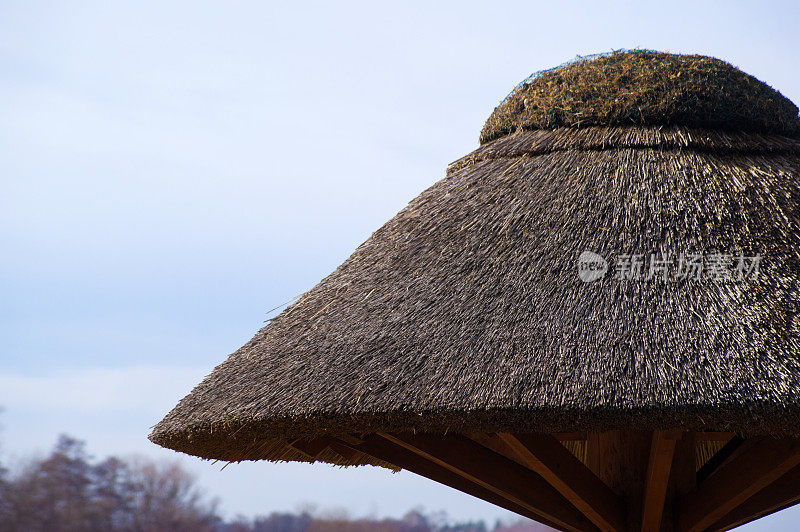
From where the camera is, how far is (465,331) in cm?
428

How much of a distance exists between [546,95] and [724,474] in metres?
3.23

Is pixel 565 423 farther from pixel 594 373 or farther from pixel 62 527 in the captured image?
pixel 62 527

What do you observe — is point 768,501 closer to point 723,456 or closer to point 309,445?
point 723,456

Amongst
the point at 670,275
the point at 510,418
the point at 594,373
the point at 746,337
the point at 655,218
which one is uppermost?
the point at 655,218

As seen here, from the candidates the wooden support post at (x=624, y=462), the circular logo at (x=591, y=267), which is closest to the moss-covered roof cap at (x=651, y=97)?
the circular logo at (x=591, y=267)

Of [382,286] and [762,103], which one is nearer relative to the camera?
[382,286]

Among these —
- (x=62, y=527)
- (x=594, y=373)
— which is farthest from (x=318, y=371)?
(x=62, y=527)

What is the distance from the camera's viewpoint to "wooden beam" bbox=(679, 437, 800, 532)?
14.7 ft

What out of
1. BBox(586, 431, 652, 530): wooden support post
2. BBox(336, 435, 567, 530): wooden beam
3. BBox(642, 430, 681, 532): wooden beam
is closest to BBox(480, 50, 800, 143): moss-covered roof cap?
BBox(586, 431, 652, 530): wooden support post

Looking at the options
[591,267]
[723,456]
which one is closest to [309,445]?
[591,267]

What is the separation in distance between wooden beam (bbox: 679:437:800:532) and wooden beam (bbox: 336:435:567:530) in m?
0.99

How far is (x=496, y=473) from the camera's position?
5059 millimetres

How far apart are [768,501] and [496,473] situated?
212cm

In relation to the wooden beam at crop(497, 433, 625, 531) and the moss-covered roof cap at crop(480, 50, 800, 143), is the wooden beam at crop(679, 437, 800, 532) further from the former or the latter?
the moss-covered roof cap at crop(480, 50, 800, 143)
